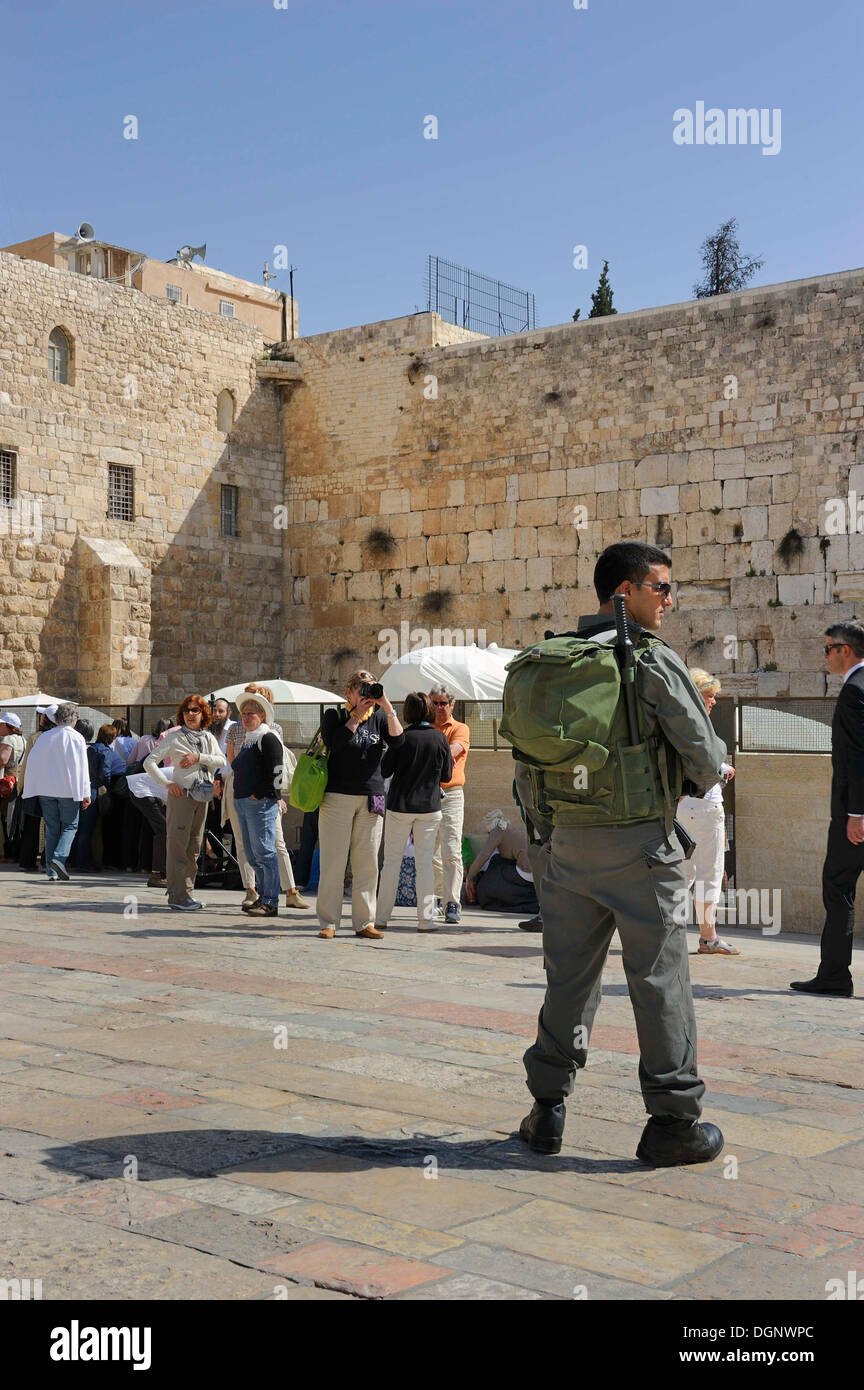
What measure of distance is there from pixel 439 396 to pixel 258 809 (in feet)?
41.5

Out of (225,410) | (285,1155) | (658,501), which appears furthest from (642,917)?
(225,410)

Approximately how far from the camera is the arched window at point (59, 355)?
19.9 metres

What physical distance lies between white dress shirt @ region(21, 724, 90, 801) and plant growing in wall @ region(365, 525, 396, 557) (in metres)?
10.4

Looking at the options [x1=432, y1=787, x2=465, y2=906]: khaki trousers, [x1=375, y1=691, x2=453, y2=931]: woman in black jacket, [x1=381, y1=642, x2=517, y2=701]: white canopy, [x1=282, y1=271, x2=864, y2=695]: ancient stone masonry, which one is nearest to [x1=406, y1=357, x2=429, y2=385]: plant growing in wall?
[x1=282, y1=271, x2=864, y2=695]: ancient stone masonry

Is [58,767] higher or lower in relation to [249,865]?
higher

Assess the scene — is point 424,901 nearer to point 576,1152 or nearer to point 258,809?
point 258,809

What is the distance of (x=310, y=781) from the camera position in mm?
8461

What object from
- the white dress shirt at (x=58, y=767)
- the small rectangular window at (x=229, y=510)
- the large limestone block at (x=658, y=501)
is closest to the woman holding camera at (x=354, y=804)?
the white dress shirt at (x=58, y=767)

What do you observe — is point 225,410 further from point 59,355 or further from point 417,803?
point 417,803

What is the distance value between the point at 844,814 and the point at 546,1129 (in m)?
3.19

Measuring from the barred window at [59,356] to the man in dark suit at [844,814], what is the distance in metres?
15.6

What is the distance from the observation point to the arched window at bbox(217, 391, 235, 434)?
22.4 meters

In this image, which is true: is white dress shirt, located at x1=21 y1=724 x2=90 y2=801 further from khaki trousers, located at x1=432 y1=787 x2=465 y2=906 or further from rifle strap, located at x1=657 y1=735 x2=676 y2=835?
rifle strap, located at x1=657 y1=735 x2=676 y2=835

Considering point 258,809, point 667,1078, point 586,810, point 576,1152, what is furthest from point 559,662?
point 258,809
